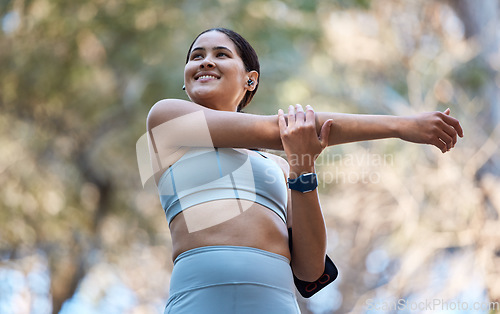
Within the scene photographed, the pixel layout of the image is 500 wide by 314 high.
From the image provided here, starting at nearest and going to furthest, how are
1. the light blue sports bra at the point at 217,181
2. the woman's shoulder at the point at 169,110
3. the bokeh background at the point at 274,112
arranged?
the light blue sports bra at the point at 217,181 → the woman's shoulder at the point at 169,110 → the bokeh background at the point at 274,112

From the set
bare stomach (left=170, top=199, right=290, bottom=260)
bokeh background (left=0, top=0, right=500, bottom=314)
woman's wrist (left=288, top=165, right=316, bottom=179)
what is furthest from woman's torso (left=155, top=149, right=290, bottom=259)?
bokeh background (left=0, top=0, right=500, bottom=314)

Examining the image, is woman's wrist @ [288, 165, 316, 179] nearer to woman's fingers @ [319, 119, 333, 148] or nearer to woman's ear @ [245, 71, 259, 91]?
woman's fingers @ [319, 119, 333, 148]

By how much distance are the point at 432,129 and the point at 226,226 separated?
0.49 m

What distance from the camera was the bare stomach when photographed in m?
1.31

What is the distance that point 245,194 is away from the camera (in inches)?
53.6

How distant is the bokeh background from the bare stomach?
3.99 m

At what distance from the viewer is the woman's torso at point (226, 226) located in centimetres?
131

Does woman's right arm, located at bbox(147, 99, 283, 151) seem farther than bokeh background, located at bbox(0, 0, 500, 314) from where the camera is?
No

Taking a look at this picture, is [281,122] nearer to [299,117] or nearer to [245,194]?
[299,117]

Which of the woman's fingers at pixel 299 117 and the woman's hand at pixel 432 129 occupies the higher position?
the woman's fingers at pixel 299 117

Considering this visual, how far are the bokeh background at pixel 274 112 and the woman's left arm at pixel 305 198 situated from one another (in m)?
3.85

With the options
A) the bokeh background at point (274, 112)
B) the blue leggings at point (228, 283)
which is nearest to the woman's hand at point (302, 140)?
the blue leggings at point (228, 283)

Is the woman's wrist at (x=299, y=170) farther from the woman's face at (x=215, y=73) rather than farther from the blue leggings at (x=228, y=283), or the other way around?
the woman's face at (x=215, y=73)

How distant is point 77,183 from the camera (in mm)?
7387
